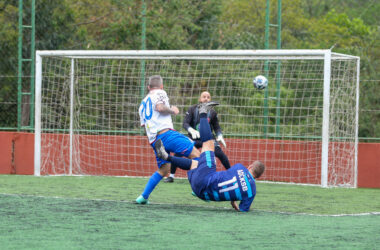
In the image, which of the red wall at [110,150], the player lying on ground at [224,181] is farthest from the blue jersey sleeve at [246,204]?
the red wall at [110,150]

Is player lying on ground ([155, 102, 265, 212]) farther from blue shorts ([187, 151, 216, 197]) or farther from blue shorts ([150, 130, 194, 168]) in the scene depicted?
blue shorts ([150, 130, 194, 168])

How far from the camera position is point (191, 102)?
15977 millimetres

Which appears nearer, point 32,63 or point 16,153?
point 16,153

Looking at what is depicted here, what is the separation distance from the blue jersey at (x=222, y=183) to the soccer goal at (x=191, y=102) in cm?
538

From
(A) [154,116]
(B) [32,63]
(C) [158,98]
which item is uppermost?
(B) [32,63]

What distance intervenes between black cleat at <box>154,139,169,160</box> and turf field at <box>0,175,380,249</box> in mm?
651

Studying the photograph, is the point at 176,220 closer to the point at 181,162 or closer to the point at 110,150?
the point at 181,162

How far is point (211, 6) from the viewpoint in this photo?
72.8 feet

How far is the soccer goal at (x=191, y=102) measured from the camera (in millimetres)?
13430

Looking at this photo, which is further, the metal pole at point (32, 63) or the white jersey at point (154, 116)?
the metal pole at point (32, 63)

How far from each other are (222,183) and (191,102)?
27.2ft

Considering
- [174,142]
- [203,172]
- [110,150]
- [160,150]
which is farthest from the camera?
[110,150]

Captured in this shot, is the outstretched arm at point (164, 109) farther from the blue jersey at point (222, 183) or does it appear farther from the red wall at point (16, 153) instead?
the red wall at point (16, 153)

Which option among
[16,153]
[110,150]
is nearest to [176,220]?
[110,150]
